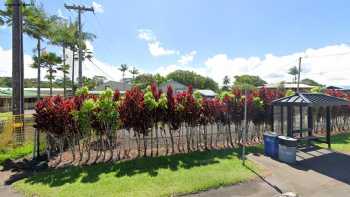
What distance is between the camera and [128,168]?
29.3 ft

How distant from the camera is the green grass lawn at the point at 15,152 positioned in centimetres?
1058

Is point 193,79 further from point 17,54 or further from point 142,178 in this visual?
point 142,178

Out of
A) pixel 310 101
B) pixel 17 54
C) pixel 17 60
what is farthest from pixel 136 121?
pixel 17 54

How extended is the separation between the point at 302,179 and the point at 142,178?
4.78 meters

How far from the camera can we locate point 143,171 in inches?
341

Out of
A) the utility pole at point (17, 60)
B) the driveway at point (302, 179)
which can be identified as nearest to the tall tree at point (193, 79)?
the utility pole at point (17, 60)

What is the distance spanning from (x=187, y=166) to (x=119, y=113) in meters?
3.00

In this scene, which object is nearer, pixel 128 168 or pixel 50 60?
pixel 128 168

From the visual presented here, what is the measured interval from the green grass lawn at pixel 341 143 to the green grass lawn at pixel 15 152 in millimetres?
13189

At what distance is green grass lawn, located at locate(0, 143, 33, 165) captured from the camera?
10579mm

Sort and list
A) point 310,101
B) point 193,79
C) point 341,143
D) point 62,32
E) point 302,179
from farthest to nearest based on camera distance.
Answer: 1. point 193,79
2. point 62,32
3. point 341,143
4. point 310,101
5. point 302,179

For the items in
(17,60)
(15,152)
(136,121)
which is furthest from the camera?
(17,60)

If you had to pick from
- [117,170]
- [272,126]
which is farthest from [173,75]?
[117,170]

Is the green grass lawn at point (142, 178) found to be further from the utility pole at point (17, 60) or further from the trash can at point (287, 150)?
the utility pole at point (17, 60)
